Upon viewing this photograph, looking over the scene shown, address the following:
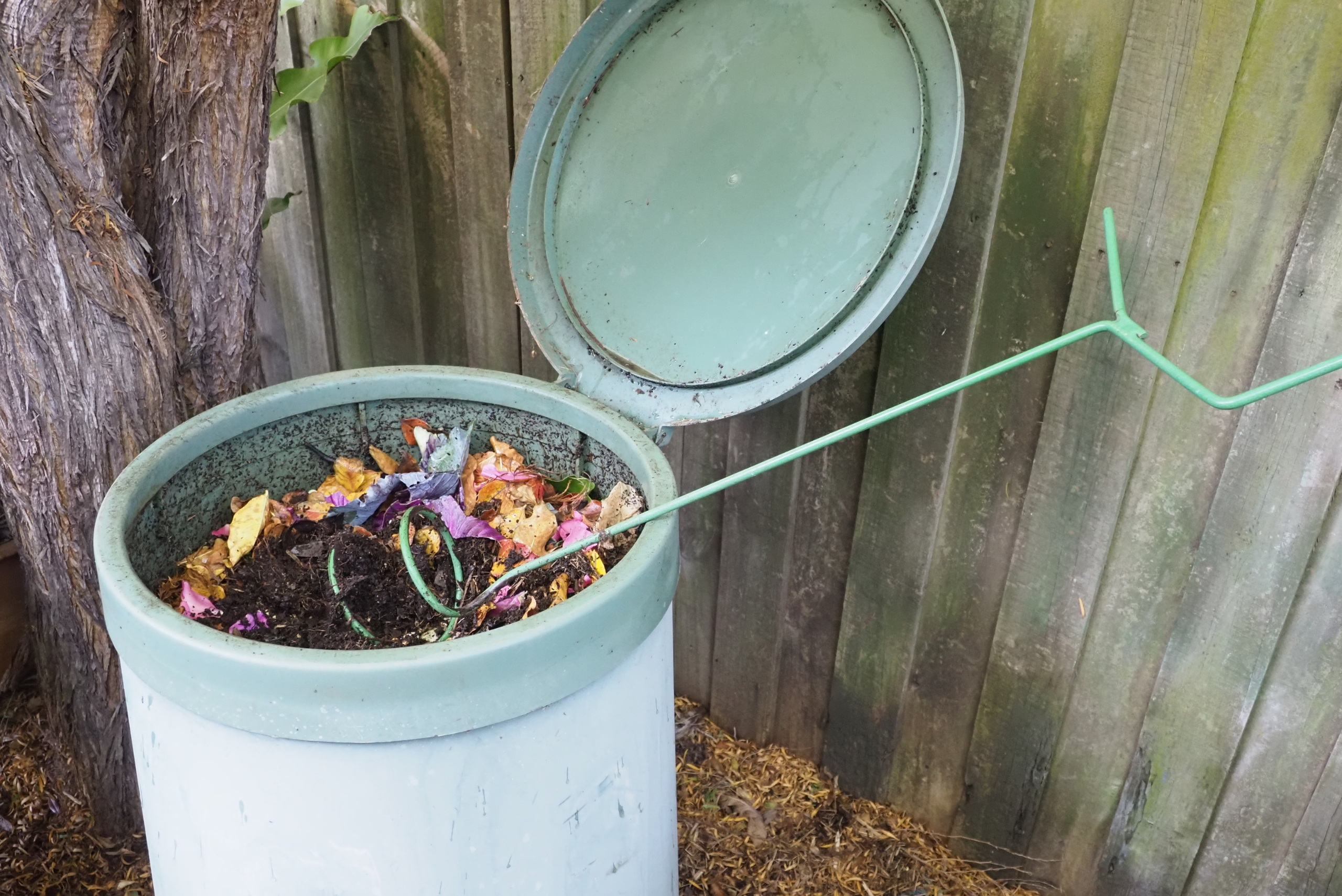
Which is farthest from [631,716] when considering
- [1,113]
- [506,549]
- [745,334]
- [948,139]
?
[1,113]

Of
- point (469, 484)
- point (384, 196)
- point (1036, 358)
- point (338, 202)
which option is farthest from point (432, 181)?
point (1036, 358)

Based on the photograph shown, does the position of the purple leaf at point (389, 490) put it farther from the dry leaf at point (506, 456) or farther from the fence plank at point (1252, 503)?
the fence plank at point (1252, 503)

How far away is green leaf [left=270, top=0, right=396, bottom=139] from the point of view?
177 cm

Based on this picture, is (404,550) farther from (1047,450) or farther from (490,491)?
(1047,450)

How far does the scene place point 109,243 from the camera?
55.5 inches

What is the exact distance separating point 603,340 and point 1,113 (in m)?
0.78

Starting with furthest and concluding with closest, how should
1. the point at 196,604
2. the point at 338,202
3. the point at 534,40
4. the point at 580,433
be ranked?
1. the point at 338,202
2. the point at 534,40
3. the point at 580,433
4. the point at 196,604

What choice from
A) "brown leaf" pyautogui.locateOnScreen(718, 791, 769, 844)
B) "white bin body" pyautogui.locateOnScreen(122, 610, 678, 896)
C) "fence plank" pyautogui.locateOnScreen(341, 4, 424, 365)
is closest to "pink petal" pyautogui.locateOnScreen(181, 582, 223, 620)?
"white bin body" pyautogui.locateOnScreen(122, 610, 678, 896)

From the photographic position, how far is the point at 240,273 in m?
1.58

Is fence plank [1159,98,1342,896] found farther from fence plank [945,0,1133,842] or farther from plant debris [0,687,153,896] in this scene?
plant debris [0,687,153,896]

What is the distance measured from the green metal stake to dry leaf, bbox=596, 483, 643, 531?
0.08ft

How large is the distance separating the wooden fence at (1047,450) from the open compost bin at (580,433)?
0.23m

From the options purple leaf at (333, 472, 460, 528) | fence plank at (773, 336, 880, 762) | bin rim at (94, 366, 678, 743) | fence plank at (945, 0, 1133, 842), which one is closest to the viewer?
bin rim at (94, 366, 678, 743)

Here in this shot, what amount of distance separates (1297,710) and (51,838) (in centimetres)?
199
